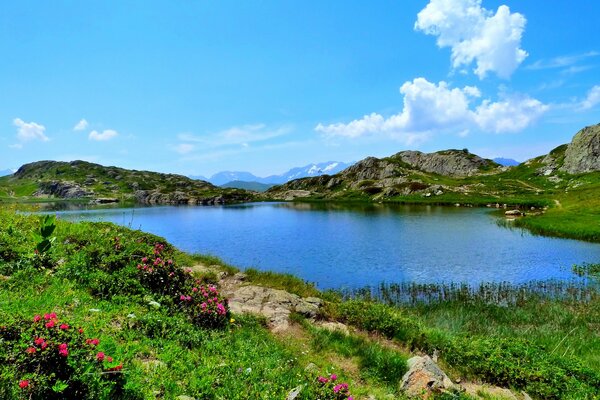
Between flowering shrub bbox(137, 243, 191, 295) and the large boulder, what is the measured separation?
186m

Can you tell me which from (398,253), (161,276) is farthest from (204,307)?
(398,253)

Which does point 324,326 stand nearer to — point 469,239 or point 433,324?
point 433,324

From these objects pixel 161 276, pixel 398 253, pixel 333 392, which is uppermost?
pixel 161 276

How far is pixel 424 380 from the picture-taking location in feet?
36.1

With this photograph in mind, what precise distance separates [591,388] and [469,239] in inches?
1914

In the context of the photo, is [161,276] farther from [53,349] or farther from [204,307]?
[53,349]

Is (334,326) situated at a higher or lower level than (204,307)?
lower

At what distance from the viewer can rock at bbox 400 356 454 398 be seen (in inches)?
417

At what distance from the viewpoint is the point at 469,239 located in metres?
57.8

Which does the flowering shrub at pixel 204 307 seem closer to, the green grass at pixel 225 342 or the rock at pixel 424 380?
the green grass at pixel 225 342

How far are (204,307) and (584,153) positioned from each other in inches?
7749

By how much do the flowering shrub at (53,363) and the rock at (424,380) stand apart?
839 centimetres

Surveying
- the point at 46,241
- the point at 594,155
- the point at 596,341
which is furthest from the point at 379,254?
the point at 594,155

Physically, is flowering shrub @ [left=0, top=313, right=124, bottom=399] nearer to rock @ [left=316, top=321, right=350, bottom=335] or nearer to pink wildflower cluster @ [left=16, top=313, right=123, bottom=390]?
pink wildflower cluster @ [left=16, top=313, right=123, bottom=390]
